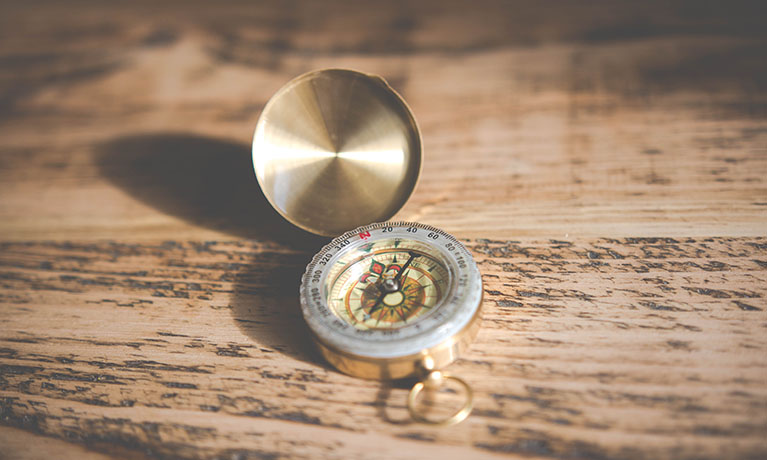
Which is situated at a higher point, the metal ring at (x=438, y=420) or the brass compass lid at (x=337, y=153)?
the brass compass lid at (x=337, y=153)

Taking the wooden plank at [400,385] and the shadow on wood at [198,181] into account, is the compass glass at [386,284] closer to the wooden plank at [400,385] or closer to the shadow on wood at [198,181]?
the wooden plank at [400,385]

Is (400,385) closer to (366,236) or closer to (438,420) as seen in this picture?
(438,420)

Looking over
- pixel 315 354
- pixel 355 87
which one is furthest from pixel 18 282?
pixel 355 87

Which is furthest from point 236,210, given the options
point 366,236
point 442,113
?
point 442,113

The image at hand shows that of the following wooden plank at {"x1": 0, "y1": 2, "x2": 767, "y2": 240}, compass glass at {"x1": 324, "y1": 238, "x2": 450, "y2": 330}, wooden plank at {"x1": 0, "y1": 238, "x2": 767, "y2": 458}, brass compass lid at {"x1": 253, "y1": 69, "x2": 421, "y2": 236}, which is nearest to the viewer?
wooden plank at {"x1": 0, "y1": 238, "x2": 767, "y2": 458}

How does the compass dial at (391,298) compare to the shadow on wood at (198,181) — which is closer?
the compass dial at (391,298)

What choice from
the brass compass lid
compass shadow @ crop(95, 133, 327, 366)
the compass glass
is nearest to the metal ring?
the compass glass

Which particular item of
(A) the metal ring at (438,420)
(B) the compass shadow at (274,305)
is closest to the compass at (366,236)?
(A) the metal ring at (438,420)

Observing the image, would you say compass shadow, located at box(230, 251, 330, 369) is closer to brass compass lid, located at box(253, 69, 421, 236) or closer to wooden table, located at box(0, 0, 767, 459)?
wooden table, located at box(0, 0, 767, 459)
